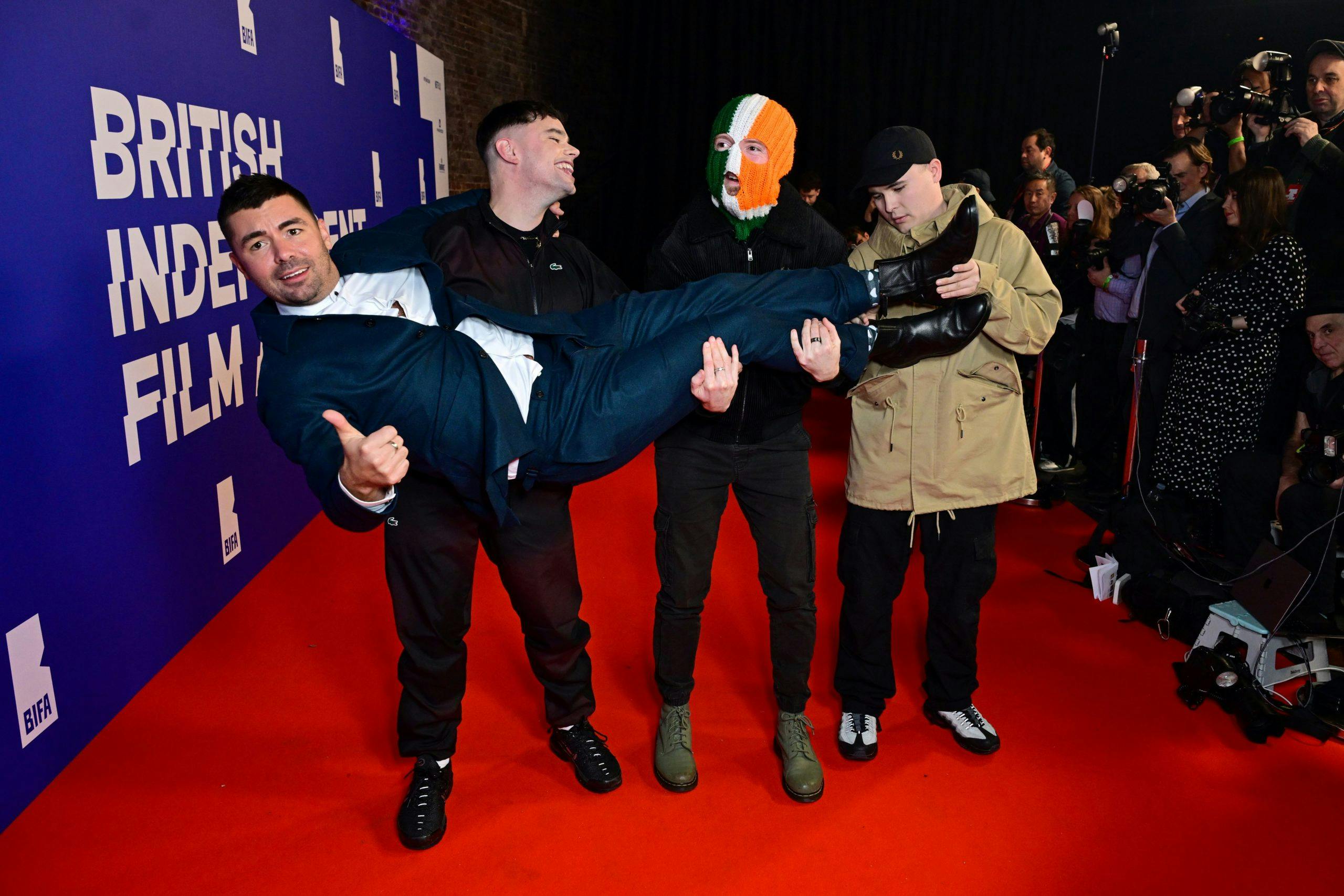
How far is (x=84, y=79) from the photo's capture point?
7.54ft

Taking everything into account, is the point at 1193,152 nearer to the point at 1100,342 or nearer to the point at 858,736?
the point at 1100,342

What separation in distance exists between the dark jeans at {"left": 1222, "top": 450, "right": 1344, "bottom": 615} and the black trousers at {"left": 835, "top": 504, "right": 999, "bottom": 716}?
3.18 ft

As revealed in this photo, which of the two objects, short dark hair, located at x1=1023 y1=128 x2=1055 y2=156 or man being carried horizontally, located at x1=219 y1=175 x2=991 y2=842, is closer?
man being carried horizontally, located at x1=219 y1=175 x2=991 y2=842

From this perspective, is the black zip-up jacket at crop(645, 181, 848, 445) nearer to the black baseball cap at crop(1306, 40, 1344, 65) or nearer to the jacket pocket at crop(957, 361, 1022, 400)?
the jacket pocket at crop(957, 361, 1022, 400)

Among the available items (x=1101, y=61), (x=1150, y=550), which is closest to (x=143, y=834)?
(x=1150, y=550)

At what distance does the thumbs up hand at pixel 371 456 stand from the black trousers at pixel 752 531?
27.8 inches

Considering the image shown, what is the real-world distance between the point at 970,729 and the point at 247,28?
3288mm

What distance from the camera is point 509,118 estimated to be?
6.56ft

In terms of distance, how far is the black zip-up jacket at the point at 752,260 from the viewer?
202 cm

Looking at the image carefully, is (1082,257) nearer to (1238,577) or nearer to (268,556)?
(1238,577)

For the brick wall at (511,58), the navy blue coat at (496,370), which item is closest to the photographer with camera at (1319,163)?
the navy blue coat at (496,370)

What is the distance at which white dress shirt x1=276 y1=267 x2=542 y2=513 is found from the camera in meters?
1.77

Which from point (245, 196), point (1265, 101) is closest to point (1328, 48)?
point (1265, 101)

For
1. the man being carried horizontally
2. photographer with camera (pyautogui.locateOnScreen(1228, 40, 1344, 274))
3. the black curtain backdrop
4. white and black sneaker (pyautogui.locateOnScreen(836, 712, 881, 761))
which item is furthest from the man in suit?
the black curtain backdrop
